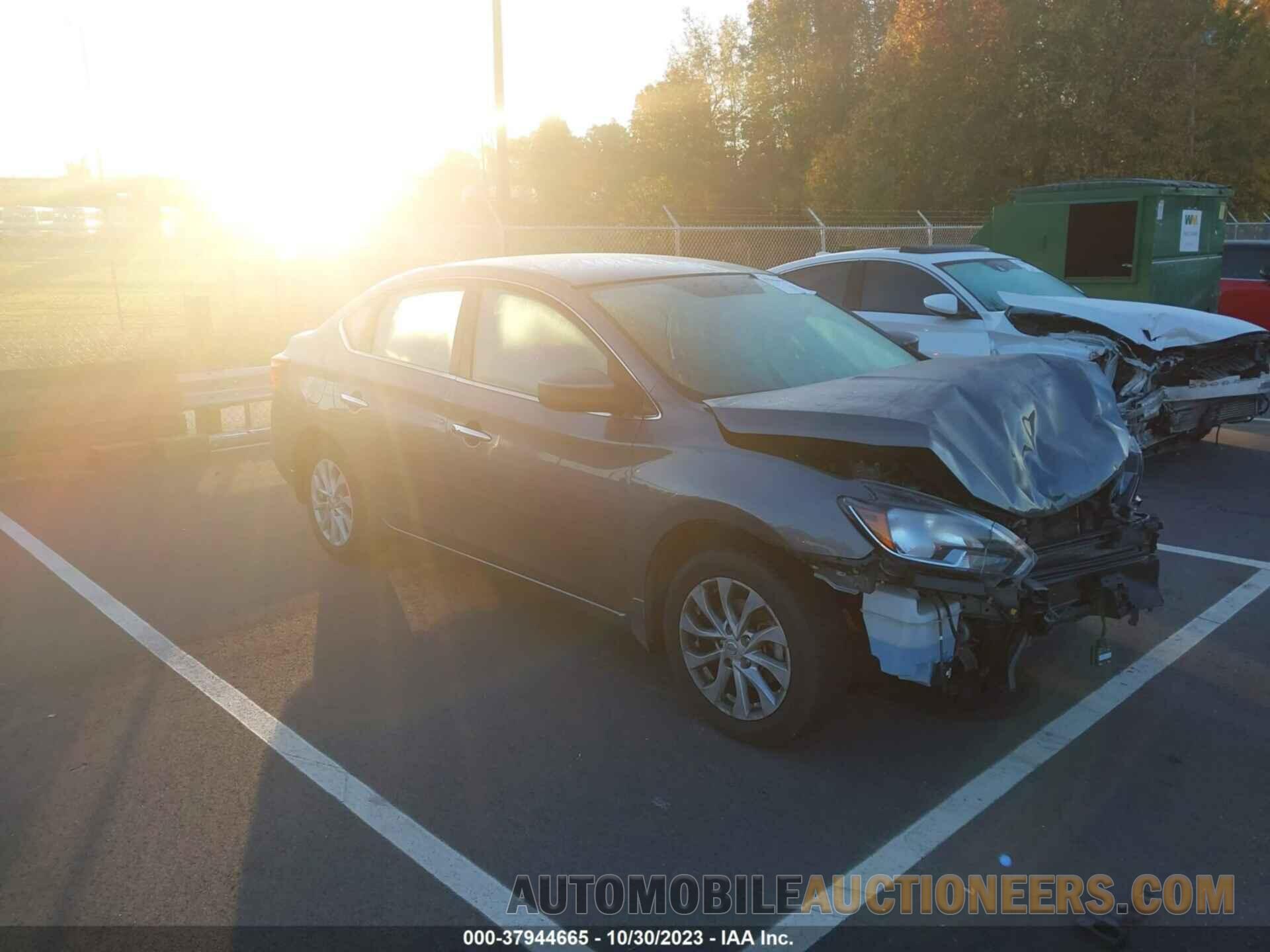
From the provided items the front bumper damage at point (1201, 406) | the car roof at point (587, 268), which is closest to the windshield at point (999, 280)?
the front bumper damage at point (1201, 406)

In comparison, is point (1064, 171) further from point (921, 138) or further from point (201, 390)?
point (201, 390)

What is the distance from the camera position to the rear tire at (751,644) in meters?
3.75

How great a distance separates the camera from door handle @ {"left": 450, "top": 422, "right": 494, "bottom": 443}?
16.3 ft

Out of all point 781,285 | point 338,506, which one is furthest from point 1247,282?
point 338,506

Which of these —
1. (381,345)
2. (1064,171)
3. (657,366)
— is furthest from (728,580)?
(1064,171)

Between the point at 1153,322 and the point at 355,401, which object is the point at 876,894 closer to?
the point at 355,401

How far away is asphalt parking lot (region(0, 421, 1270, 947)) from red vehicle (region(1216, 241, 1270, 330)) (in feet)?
26.1

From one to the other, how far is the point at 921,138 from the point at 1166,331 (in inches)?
841

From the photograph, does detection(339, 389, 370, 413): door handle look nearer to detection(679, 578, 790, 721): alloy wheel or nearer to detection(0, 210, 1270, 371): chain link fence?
detection(679, 578, 790, 721): alloy wheel

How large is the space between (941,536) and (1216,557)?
3.51 metres

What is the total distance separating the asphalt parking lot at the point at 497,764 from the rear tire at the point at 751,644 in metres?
0.16

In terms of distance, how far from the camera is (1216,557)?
6234 millimetres

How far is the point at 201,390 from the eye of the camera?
9734 millimetres

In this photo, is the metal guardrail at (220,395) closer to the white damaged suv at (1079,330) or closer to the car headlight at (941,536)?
A: the white damaged suv at (1079,330)
